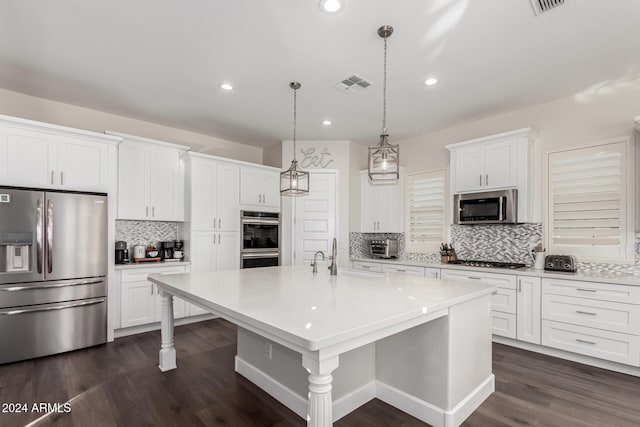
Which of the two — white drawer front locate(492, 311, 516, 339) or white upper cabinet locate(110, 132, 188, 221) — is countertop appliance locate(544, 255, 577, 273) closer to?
white drawer front locate(492, 311, 516, 339)

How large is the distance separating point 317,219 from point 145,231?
98.9 inches

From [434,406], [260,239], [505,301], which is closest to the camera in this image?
[434,406]

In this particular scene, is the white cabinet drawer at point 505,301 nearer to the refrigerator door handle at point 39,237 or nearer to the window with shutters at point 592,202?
the window with shutters at point 592,202

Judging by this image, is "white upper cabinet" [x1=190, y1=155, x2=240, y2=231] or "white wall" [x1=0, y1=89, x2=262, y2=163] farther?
"white upper cabinet" [x1=190, y1=155, x2=240, y2=231]

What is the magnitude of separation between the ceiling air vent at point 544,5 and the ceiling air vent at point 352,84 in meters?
1.45

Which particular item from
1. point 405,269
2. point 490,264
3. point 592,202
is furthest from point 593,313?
point 405,269

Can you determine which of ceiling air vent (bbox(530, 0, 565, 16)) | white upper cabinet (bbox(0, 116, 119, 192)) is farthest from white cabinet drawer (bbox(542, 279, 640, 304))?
white upper cabinet (bbox(0, 116, 119, 192))

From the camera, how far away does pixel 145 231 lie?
4.51 meters

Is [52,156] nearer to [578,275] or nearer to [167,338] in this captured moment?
[167,338]

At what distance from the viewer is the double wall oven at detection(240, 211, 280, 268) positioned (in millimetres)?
4980

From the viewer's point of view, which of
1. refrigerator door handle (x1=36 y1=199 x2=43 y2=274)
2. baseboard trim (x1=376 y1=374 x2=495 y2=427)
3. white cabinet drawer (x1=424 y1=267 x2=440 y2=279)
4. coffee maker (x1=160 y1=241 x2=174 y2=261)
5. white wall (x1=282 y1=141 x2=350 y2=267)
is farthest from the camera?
white wall (x1=282 y1=141 x2=350 y2=267)

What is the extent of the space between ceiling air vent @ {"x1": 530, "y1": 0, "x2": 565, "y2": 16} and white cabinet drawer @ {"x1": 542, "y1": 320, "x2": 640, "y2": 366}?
2775 millimetres

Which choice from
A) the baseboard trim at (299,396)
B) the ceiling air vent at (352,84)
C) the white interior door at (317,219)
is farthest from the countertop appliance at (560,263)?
the white interior door at (317,219)

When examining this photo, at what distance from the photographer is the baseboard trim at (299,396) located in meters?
→ 2.20
